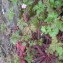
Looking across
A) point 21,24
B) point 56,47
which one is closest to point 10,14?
point 21,24

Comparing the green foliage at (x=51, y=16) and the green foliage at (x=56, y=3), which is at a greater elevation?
the green foliage at (x=56, y=3)

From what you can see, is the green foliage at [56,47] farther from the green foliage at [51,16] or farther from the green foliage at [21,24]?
the green foliage at [21,24]

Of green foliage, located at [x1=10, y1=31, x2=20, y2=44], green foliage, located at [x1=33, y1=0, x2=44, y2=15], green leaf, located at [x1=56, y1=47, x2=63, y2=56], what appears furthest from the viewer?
green foliage, located at [x1=10, y1=31, x2=20, y2=44]

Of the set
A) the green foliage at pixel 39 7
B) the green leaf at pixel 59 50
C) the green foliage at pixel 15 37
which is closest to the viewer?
the green leaf at pixel 59 50

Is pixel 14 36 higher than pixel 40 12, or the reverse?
pixel 40 12

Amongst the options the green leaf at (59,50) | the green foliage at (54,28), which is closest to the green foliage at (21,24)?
the green foliage at (54,28)

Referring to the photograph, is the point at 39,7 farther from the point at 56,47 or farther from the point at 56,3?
the point at 56,47

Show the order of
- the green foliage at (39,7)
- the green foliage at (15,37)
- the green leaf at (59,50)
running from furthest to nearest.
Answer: the green foliage at (15,37), the green foliage at (39,7), the green leaf at (59,50)

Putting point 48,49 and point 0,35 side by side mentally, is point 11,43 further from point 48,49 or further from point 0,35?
point 48,49

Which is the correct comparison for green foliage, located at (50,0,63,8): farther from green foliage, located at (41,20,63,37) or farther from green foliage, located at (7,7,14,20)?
green foliage, located at (7,7,14,20)

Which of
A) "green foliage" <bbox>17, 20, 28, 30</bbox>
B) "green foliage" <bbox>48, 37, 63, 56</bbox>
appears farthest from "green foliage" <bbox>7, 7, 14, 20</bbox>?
"green foliage" <bbox>48, 37, 63, 56</bbox>

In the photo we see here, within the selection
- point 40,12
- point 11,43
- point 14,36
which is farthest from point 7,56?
point 40,12
